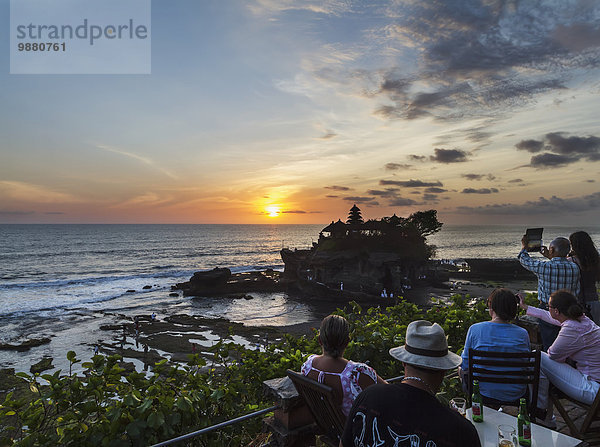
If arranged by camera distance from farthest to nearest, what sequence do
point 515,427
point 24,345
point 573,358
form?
point 24,345, point 573,358, point 515,427

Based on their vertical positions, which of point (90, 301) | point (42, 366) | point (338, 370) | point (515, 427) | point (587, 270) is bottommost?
point (90, 301)

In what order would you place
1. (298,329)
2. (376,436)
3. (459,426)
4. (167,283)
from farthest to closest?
(167,283) → (298,329) → (376,436) → (459,426)

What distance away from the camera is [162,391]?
353 cm

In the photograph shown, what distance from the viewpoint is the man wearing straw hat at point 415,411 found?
1.96m

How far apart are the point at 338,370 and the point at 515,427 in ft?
4.82

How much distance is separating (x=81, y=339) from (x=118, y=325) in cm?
388

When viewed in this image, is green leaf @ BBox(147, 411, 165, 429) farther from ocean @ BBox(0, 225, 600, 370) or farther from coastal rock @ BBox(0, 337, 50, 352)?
coastal rock @ BBox(0, 337, 50, 352)

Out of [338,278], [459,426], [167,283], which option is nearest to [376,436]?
[459,426]

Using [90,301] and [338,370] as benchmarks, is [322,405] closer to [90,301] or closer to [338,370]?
[338,370]

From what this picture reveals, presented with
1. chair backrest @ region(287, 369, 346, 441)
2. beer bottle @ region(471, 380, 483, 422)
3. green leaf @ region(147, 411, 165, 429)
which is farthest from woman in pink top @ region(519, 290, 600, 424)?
green leaf @ region(147, 411, 165, 429)

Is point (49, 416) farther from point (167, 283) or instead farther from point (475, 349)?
point (167, 283)

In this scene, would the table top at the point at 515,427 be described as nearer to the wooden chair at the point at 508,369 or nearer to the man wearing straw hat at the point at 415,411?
the wooden chair at the point at 508,369

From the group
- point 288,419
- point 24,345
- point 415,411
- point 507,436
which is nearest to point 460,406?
point 507,436

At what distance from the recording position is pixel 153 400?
336cm
